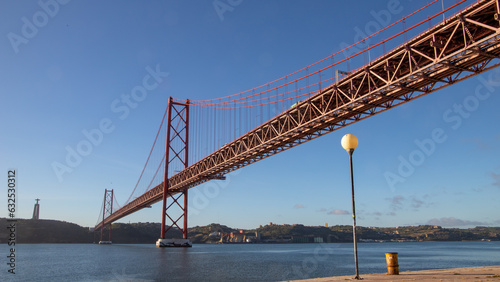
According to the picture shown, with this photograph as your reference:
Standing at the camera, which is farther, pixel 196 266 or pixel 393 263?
pixel 196 266

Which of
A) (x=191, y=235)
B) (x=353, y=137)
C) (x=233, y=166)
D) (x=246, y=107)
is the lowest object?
(x=191, y=235)

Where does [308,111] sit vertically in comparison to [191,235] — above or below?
above

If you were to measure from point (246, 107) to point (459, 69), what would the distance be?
116 feet

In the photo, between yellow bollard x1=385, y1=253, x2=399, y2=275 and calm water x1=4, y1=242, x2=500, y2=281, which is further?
calm water x1=4, y1=242, x2=500, y2=281

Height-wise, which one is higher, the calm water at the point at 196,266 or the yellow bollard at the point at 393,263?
the yellow bollard at the point at 393,263

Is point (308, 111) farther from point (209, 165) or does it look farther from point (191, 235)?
point (191, 235)

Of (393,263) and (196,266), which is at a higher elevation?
(393,263)

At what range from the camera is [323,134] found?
2984cm

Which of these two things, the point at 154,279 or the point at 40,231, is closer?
the point at 154,279

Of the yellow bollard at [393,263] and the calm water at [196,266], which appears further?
the calm water at [196,266]

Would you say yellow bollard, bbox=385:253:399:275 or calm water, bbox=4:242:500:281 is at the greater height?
yellow bollard, bbox=385:253:399:275

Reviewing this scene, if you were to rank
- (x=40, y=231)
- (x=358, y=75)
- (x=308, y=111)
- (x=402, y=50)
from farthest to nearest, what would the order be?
1. (x=40, y=231)
2. (x=308, y=111)
3. (x=358, y=75)
4. (x=402, y=50)

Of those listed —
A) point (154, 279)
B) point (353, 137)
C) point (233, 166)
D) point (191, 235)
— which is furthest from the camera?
point (191, 235)

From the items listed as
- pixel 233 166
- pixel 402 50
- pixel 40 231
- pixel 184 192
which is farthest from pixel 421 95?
pixel 40 231
